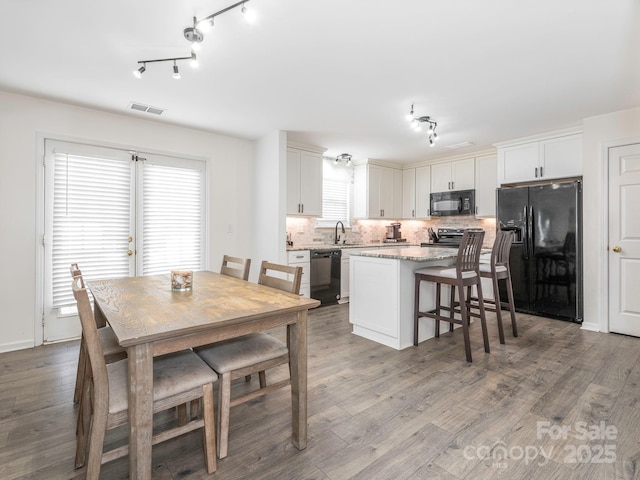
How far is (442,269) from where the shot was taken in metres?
3.21

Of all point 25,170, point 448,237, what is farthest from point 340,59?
point 448,237

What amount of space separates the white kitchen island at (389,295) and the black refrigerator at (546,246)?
1.45 m

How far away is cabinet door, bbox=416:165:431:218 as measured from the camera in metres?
5.89

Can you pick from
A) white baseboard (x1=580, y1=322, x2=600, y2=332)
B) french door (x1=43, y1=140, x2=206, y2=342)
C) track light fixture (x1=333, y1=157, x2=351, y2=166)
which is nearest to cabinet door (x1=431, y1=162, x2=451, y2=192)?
track light fixture (x1=333, y1=157, x2=351, y2=166)

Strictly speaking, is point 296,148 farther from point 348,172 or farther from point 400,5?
point 400,5

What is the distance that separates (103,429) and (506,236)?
11.9 ft

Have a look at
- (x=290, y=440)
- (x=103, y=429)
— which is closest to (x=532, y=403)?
(x=290, y=440)

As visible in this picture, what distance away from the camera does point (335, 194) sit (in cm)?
592

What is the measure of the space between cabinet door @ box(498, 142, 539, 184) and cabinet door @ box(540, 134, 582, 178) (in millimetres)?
101

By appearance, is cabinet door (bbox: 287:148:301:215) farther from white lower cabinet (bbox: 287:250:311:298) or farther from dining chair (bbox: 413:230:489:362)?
dining chair (bbox: 413:230:489:362)

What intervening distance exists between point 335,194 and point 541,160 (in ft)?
10.3

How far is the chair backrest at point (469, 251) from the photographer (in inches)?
112

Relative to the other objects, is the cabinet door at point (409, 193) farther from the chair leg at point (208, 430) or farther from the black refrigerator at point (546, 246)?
the chair leg at point (208, 430)

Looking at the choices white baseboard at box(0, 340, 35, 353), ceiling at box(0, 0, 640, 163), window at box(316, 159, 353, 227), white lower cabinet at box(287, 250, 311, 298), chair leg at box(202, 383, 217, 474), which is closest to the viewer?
chair leg at box(202, 383, 217, 474)
